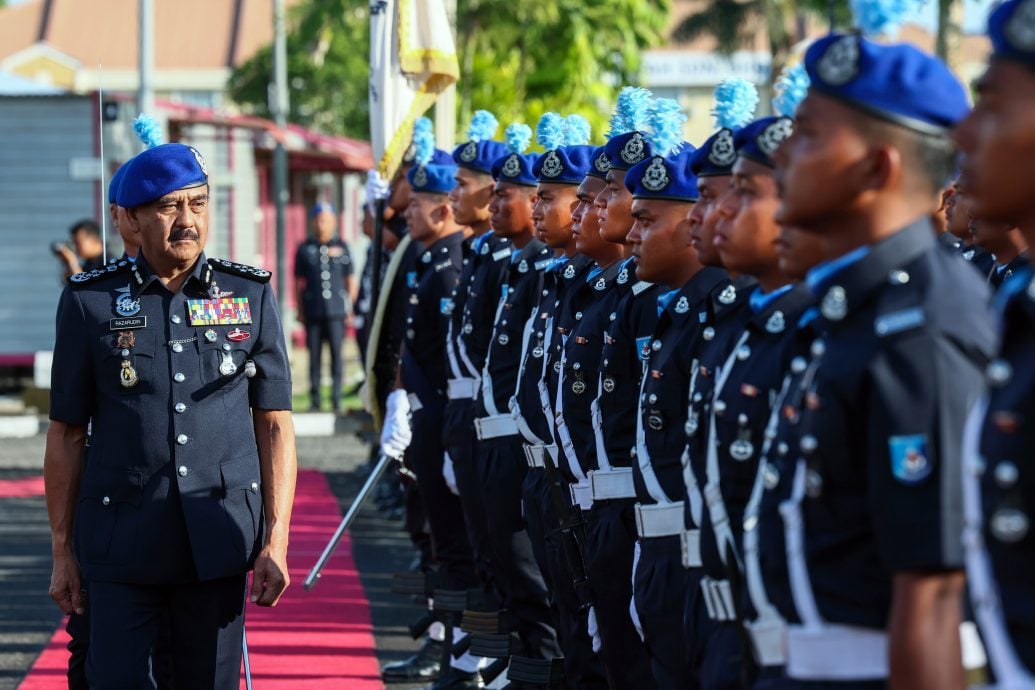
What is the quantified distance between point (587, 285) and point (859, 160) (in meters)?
2.94

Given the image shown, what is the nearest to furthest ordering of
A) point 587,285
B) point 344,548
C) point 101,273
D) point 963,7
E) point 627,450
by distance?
point 101,273 → point 627,450 → point 587,285 → point 344,548 → point 963,7

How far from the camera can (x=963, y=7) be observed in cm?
3111

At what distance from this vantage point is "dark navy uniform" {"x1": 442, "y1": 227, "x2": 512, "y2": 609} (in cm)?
752

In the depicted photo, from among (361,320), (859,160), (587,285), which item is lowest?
(361,320)

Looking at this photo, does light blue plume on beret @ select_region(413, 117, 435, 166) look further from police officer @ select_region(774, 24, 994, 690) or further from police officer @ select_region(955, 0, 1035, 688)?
police officer @ select_region(955, 0, 1035, 688)

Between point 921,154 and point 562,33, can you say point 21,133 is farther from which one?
point 921,154

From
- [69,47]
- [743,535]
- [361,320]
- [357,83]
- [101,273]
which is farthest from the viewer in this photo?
[69,47]

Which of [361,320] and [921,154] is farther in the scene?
[361,320]

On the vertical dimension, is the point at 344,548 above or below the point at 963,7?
below

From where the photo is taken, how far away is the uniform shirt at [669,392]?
180 inches

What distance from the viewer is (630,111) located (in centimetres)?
600

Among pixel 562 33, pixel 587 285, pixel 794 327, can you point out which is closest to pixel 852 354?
pixel 794 327

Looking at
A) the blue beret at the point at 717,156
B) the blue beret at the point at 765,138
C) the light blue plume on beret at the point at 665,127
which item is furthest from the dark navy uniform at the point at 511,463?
the blue beret at the point at 765,138

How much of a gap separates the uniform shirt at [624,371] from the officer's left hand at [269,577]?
43.2 inches
